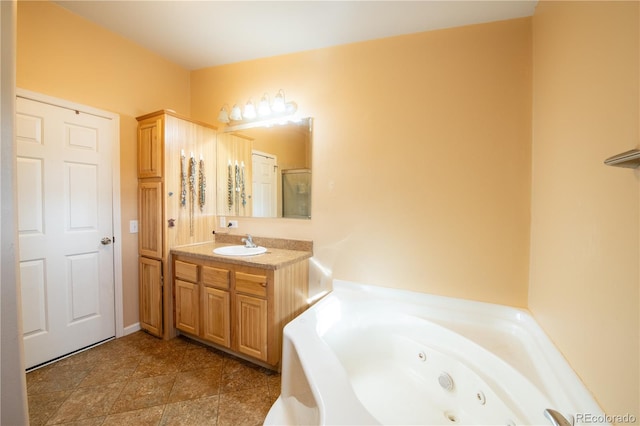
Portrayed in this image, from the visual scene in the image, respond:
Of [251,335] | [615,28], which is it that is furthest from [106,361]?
[615,28]

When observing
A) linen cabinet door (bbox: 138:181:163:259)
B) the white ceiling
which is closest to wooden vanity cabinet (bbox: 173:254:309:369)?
linen cabinet door (bbox: 138:181:163:259)

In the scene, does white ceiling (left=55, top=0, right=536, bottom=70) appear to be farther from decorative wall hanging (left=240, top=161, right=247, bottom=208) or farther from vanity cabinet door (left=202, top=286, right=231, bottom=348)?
vanity cabinet door (left=202, top=286, right=231, bottom=348)

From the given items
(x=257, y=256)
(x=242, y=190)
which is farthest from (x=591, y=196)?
(x=242, y=190)

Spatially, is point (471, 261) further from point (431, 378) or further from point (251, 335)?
point (251, 335)

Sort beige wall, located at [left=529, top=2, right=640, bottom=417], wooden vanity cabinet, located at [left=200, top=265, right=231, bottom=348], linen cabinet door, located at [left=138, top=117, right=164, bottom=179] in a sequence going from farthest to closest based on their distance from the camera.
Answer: linen cabinet door, located at [left=138, top=117, right=164, bottom=179] < wooden vanity cabinet, located at [left=200, top=265, right=231, bottom=348] < beige wall, located at [left=529, top=2, right=640, bottom=417]

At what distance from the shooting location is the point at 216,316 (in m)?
2.09

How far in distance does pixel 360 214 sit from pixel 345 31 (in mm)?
1439

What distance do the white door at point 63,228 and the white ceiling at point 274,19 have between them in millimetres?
839

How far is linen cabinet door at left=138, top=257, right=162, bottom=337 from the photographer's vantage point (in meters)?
2.35

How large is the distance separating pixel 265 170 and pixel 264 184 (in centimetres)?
13

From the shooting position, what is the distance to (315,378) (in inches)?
43.6

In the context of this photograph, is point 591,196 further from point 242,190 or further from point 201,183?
point 201,183

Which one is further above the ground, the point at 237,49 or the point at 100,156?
the point at 237,49

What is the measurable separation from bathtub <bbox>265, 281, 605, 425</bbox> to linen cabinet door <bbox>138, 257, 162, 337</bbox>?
1.54 m
